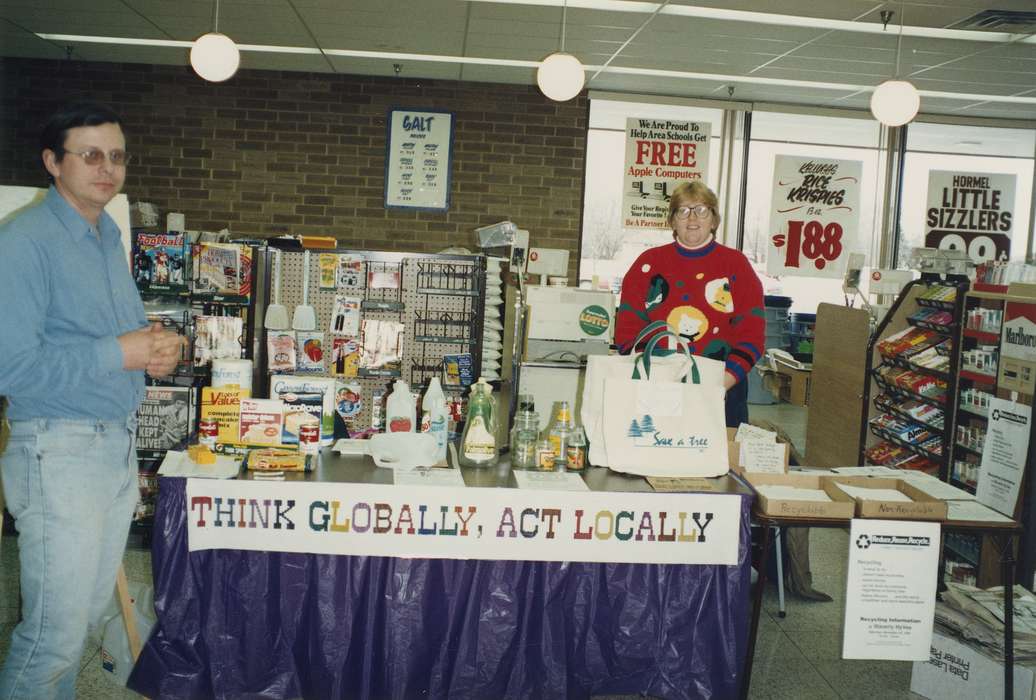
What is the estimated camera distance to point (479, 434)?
270cm

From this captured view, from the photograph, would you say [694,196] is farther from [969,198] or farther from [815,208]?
[969,198]

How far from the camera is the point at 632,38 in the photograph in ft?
20.6

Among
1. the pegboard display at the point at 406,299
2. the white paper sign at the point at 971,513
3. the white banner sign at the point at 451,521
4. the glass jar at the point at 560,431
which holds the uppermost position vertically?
the pegboard display at the point at 406,299

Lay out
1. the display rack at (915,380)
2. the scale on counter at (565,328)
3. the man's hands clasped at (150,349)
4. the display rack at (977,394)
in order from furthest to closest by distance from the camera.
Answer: the scale on counter at (565,328) → the display rack at (915,380) → the display rack at (977,394) → the man's hands clasped at (150,349)

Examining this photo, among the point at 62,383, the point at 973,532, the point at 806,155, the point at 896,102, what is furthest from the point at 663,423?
the point at 806,155

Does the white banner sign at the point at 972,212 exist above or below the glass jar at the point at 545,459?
above

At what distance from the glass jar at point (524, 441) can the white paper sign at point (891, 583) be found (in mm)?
1017

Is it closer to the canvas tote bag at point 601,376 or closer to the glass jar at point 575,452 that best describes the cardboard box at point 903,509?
the canvas tote bag at point 601,376

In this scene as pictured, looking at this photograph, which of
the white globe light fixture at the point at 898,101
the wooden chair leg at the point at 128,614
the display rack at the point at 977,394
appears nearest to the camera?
the wooden chair leg at the point at 128,614

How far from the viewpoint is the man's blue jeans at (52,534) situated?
1838 mm

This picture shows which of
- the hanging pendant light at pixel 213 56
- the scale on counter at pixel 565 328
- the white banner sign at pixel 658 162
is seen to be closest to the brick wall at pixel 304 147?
the white banner sign at pixel 658 162

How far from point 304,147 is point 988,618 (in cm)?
678

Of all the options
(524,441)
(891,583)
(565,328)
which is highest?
(565,328)

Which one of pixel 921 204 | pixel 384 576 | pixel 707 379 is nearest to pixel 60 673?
pixel 384 576
